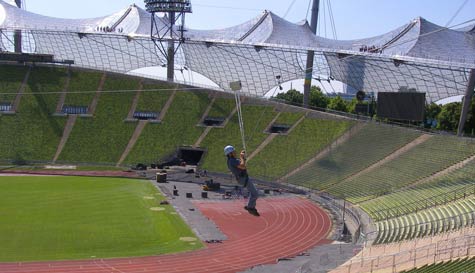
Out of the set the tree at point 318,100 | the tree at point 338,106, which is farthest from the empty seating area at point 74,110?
the tree at point 318,100

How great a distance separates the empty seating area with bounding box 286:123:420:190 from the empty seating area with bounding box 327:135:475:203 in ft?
6.35

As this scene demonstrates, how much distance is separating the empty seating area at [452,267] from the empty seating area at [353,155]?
30.1 m

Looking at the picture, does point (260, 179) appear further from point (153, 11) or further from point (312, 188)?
point (153, 11)

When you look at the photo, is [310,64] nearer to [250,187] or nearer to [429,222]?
[429,222]

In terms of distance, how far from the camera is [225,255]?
98.9ft

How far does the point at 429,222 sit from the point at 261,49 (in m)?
44.0

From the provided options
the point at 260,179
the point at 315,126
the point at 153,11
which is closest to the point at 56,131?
the point at 153,11

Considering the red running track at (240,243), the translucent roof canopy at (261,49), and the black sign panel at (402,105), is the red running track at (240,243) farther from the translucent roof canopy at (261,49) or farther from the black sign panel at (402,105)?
the translucent roof canopy at (261,49)

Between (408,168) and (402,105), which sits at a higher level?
(402,105)

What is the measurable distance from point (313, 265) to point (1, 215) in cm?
2202

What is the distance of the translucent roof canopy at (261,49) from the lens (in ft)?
206

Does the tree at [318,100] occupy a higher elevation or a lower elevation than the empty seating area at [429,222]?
higher

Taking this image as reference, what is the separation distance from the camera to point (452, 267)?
18.7 metres

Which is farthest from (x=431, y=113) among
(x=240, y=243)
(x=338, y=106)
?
(x=240, y=243)
